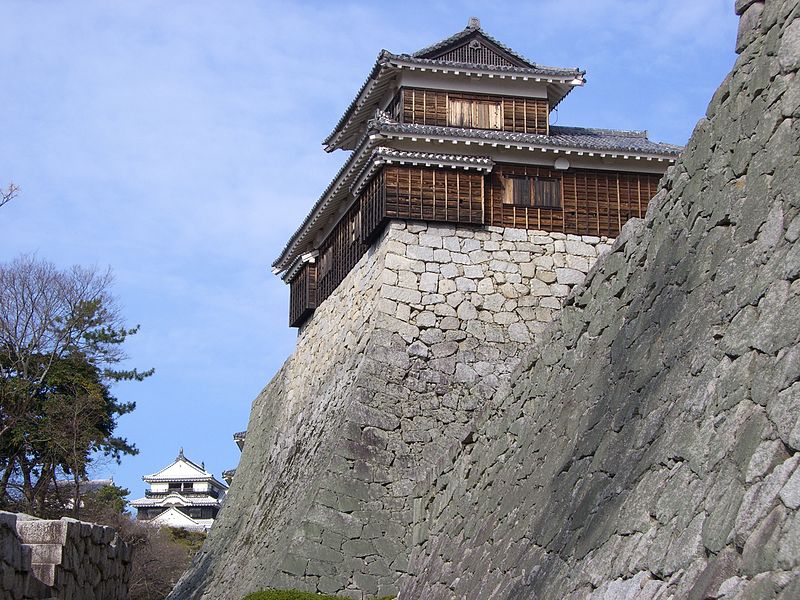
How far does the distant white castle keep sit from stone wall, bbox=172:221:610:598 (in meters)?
36.8

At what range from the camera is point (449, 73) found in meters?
21.4

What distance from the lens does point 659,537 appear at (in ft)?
20.5

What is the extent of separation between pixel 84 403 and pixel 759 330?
23262 mm

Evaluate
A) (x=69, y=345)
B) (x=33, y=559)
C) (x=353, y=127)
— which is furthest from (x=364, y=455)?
(x=69, y=345)

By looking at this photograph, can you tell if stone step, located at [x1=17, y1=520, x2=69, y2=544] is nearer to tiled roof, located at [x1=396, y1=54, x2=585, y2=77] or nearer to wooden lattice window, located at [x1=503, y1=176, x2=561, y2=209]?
wooden lattice window, located at [x1=503, y1=176, x2=561, y2=209]

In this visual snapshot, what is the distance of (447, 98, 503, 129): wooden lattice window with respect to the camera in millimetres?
21531

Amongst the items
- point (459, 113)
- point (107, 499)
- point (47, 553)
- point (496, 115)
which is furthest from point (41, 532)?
point (107, 499)

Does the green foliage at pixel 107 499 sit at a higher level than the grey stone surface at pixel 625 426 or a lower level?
higher

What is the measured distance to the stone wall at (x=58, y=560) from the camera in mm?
7934

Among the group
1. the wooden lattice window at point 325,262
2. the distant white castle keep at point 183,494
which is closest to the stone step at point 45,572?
the wooden lattice window at point 325,262

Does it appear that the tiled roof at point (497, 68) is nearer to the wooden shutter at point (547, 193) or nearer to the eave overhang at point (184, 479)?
the wooden shutter at point (547, 193)

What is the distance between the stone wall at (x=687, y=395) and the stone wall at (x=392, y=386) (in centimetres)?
609

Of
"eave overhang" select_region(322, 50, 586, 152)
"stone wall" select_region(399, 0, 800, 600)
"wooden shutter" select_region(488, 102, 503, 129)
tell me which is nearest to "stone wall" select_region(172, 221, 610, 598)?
"wooden shutter" select_region(488, 102, 503, 129)

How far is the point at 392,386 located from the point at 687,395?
37.4 ft
